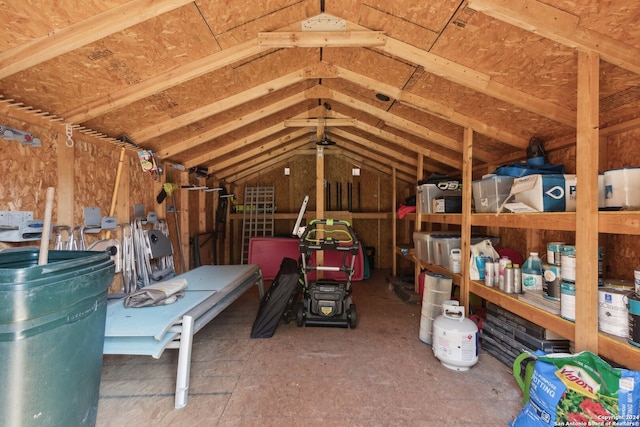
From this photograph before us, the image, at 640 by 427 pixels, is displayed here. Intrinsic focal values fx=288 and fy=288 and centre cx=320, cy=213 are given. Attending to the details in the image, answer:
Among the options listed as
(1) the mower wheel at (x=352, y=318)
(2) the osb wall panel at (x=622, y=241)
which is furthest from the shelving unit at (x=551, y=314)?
(1) the mower wheel at (x=352, y=318)

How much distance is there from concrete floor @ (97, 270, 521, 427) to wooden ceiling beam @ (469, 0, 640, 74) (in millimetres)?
2213

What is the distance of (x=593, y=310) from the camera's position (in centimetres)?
168

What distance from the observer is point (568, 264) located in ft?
6.15

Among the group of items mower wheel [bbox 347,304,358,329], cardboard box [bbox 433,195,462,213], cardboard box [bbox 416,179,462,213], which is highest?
cardboard box [bbox 416,179,462,213]

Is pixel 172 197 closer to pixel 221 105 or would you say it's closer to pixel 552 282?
pixel 221 105

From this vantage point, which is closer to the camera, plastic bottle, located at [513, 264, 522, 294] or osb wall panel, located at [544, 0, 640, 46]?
osb wall panel, located at [544, 0, 640, 46]

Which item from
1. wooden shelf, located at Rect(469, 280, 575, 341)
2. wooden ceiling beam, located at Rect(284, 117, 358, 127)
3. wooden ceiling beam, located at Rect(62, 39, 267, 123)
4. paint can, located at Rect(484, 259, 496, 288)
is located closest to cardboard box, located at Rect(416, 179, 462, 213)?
paint can, located at Rect(484, 259, 496, 288)

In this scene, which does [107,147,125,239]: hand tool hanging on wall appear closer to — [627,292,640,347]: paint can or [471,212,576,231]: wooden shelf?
[471,212,576,231]: wooden shelf

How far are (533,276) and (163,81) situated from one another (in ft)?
11.2

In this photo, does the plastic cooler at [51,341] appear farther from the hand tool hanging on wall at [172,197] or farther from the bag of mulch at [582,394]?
the hand tool hanging on wall at [172,197]

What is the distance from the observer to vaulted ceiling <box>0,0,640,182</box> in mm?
1646

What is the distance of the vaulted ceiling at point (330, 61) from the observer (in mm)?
1646

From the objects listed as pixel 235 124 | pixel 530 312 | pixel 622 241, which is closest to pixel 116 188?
pixel 235 124

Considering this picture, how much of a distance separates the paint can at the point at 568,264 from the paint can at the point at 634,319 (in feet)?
1.07
